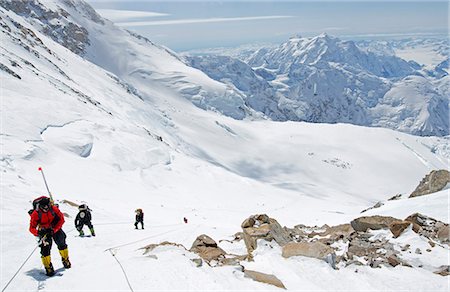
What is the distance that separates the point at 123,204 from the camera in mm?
29484

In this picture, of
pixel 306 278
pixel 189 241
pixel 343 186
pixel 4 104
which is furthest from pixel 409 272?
pixel 343 186

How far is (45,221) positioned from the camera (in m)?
10.5

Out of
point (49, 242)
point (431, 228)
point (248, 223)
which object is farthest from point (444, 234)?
point (49, 242)

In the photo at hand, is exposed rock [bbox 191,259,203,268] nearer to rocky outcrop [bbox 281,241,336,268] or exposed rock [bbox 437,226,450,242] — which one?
rocky outcrop [bbox 281,241,336,268]

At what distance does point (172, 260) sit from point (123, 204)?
18884mm

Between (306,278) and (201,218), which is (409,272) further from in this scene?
(201,218)

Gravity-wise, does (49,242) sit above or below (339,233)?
above

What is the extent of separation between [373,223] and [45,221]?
13.4 metres

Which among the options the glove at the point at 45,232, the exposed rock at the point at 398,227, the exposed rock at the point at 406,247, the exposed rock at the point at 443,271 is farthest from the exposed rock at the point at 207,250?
the exposed rock at the point at 398,227

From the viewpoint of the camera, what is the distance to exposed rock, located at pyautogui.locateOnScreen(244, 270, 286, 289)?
10.6 meters

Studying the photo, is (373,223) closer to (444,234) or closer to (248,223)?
(444,234)

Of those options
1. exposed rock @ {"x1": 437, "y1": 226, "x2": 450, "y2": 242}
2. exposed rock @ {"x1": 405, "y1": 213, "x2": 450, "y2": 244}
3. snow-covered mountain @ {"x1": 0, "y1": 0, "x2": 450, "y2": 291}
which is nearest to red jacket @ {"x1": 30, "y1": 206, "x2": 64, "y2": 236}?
snow-covered mountain @ {"x1": 0, "y1": 0, "x2": 450, "y2": 291}

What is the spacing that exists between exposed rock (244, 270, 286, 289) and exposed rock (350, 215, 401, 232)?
822 centimetres

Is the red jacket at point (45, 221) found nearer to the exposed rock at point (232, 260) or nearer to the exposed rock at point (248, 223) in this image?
the exposed rock at point (232, 260)
